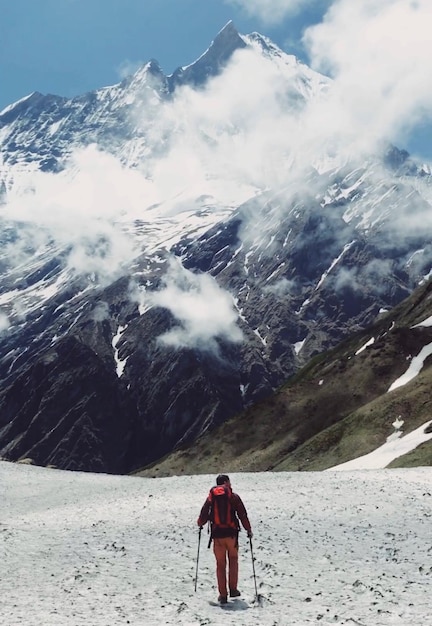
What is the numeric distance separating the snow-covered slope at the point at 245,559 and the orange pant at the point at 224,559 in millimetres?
716

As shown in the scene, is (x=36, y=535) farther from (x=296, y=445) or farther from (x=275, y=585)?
(x=296, y=445)

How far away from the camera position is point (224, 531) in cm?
2080

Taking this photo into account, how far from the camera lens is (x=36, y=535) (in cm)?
3116

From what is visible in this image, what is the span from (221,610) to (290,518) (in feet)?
41.7

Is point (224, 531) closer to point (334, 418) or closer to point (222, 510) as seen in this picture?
point (222, 510)

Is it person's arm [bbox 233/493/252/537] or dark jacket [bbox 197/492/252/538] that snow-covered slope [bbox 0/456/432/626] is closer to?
dark jacket [bbox 197/492/252/538]

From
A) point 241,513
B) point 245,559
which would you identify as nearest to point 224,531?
point 241,513

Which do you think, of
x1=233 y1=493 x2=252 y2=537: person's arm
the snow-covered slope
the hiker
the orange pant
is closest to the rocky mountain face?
the snow-covered slope

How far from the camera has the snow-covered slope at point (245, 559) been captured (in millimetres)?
19062

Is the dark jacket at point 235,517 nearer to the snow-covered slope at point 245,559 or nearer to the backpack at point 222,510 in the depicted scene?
the backpack at point 222,510

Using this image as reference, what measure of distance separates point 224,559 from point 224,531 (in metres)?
0.81

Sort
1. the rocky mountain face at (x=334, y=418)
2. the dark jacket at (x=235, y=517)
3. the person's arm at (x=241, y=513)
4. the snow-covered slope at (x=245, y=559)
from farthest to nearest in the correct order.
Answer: the rocky mountain face at (x=334, y=418), the person's arm at (x=241, y=513), the dark jacket at (x=235, y=517), the snow-covered slope at (x=245, y=559)

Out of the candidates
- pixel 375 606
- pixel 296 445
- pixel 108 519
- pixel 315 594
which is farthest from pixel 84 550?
pixel 296 445

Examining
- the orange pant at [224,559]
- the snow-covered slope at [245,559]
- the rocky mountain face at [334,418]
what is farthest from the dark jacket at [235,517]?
the rocky mountain face at [334,418]
